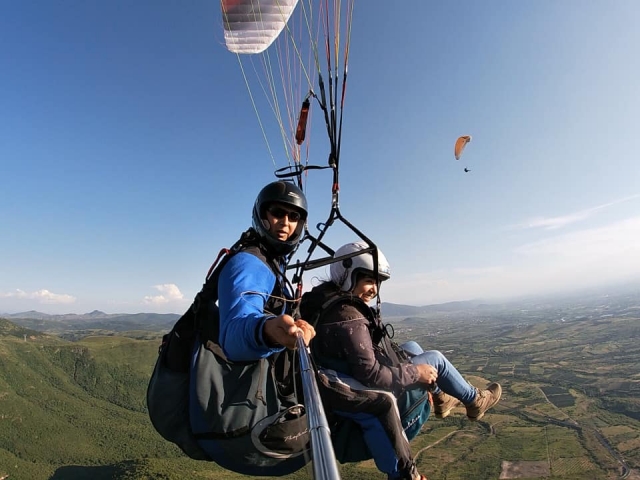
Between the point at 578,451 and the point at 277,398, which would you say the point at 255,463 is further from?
the point at 578,451

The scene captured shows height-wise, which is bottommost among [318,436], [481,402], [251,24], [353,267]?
[481,402]

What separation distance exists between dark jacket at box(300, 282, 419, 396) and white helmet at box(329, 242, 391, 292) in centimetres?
36

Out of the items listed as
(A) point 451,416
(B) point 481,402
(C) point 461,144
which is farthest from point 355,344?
(A) point 451,416

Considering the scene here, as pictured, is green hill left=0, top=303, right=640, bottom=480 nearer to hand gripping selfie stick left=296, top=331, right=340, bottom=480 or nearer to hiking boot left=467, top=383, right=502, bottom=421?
hiking boot left=467, top=383, right=502, bottom=421

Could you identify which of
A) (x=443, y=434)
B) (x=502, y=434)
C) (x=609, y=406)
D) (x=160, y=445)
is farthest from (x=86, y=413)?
(x=609, y=406)

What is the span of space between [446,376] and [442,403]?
397mm

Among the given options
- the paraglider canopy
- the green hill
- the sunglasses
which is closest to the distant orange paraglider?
the paraglider canopy

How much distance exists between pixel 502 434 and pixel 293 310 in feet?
253

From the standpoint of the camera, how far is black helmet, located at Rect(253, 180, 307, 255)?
2658 mm

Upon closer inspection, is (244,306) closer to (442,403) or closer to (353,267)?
(353,267)

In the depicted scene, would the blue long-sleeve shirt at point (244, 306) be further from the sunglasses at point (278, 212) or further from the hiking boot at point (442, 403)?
the hiking boot at point (442, 403)

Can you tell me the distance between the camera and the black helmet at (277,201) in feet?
8.72

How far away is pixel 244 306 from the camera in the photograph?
5.81ft

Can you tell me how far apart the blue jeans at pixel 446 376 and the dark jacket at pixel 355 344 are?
0.25m
